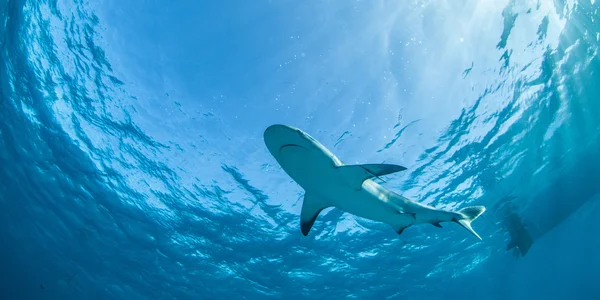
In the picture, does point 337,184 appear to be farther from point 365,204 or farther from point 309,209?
point 309,209

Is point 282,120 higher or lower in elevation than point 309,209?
higher

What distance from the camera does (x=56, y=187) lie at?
18.2 meters

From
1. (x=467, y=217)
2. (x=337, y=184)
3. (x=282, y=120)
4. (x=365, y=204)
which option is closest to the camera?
(x=337, y=184)

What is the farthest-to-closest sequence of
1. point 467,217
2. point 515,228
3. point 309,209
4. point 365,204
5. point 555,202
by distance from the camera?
point 515,228, point 555,202, point 467,217, point 309,209, point 365,204

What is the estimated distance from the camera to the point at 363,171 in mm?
3914

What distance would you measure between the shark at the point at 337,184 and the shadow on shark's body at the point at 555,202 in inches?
610

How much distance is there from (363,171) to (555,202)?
22.1 m

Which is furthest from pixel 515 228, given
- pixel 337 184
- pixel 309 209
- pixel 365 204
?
pixel 337 184

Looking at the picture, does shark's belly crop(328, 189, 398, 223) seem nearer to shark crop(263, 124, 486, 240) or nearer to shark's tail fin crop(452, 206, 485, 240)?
shark crop(263, 124, 486, 240)

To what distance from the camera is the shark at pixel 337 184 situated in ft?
11.9

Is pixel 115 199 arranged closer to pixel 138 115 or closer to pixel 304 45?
pixel 138 115

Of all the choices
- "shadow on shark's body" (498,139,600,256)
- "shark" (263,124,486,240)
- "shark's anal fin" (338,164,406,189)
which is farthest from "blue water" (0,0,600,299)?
"shark's anal fin" (338,164,406,189)

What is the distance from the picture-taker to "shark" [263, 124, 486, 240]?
3.62 meters

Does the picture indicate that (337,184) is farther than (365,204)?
No
